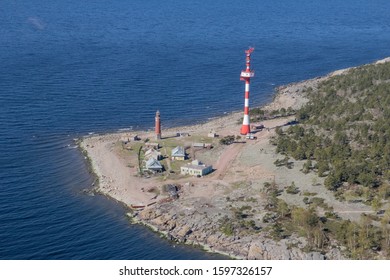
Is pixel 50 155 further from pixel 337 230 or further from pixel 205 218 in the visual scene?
pixel 337 230

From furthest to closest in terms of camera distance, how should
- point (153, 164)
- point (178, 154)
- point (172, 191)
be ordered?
1. point (178, 154)
2. point (153, 164)
3. point (172, 191)

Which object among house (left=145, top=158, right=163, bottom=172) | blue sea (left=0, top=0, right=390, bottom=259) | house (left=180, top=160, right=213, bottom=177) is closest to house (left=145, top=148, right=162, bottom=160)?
house (left=145, top=158, right=163, bottom=172)

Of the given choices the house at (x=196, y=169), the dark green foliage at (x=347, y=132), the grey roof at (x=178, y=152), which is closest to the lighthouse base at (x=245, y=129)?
the dark green foliage at (x=347, y=132)

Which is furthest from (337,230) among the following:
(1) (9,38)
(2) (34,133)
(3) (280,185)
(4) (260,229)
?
(1) (9,38)

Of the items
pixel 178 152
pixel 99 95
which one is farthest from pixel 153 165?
pixel 99 95

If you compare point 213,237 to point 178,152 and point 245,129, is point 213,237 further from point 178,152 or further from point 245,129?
point 245,129

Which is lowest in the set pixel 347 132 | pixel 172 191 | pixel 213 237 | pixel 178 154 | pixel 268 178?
pixel 213 237
